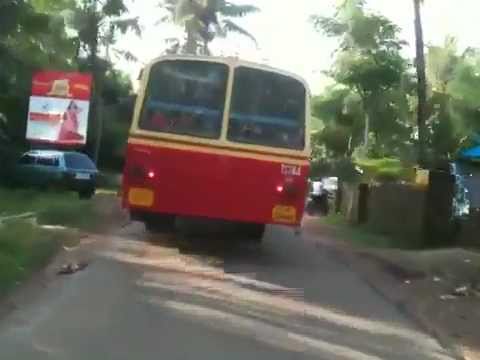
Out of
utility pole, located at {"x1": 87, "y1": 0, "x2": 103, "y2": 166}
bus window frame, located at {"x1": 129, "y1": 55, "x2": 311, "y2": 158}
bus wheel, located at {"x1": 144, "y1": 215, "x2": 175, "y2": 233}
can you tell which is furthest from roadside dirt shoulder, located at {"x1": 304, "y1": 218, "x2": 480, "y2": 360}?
utility pole, located at {"x1": 87, "y1": 0, "x2": 103, "y2": 166}

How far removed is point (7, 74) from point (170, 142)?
13.4 m

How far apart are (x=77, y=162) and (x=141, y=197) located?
46.7 ft

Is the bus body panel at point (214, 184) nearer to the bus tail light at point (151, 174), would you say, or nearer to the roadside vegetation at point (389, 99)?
the bus tail light at point (151, 174)

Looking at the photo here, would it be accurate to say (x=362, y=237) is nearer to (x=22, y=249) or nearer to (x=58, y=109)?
(x=22, y=249)

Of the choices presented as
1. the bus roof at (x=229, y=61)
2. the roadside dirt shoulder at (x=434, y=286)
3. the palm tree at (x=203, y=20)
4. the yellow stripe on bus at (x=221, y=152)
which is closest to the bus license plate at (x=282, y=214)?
the yellow stripe on bus at (x=221, y=152)

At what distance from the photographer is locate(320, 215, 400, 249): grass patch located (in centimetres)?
1839

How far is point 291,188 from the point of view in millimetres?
12852

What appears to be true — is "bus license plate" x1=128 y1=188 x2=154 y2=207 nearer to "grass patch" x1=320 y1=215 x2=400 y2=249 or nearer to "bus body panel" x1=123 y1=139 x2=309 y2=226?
"bus body panel" x1=123 y1=139 x2=309 y2=226

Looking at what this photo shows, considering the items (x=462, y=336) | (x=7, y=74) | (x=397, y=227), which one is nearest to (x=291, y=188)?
(x=462, y=336)

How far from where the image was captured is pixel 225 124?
42.3ft

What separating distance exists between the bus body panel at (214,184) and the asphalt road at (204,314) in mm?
744

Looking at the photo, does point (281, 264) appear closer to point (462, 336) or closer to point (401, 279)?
point (401, 279)

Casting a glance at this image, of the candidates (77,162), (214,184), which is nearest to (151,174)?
(214,184)

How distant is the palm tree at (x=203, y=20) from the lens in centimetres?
4319
